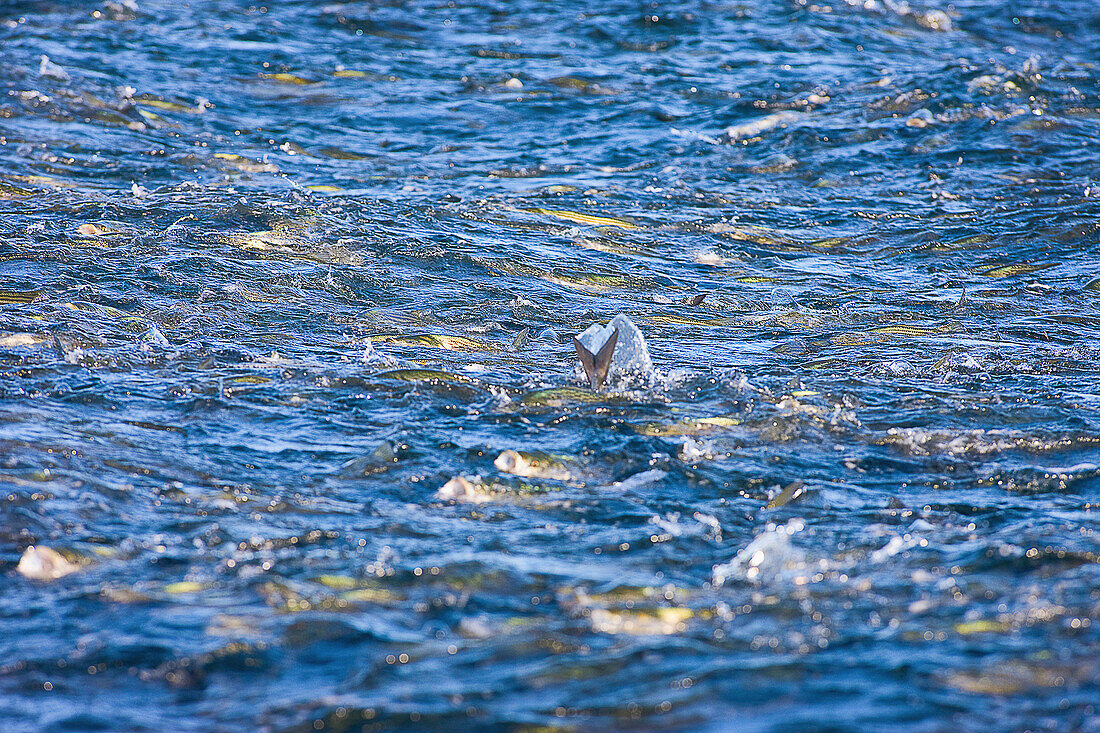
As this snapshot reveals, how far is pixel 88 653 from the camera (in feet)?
8.54

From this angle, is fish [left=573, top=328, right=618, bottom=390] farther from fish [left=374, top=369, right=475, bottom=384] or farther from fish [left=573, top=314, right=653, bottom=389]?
fish [left=374, top=369, right=475, bottom=384]

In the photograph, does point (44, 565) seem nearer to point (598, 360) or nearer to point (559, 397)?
point (559, 397)

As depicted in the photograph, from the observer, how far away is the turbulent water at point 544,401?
2592 mm

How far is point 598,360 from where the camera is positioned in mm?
4277

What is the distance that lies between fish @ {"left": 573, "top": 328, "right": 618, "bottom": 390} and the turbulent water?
79mm

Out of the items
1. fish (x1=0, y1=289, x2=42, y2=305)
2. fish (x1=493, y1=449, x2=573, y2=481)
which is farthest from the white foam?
fish (x1=0, y1=289, x2=42, y2=305)

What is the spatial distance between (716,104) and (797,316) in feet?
13.4

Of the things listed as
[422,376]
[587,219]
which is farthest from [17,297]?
[587,219]

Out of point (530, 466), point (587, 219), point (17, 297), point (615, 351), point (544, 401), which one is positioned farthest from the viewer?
point (587, 219)

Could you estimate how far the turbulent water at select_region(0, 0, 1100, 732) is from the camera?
8.50 ft

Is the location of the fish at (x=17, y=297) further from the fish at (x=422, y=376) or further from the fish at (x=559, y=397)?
the fish at (x=559, y=397)

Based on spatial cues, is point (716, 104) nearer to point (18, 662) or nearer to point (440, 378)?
point (440, 378)

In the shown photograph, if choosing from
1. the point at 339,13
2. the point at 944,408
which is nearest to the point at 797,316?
the point at 944,408

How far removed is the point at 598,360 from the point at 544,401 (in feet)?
0.88
